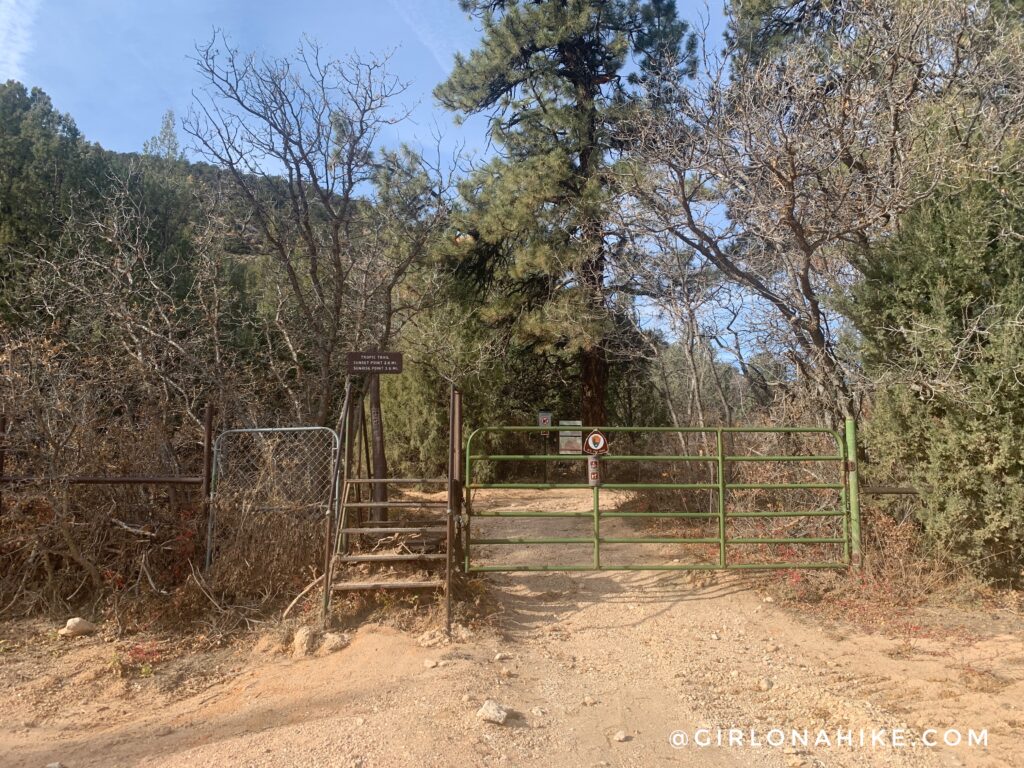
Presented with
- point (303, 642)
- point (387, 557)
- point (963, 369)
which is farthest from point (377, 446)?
point (963, 369)

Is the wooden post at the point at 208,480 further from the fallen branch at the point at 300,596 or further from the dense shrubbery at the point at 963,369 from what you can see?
the dense shrubbery at the point at 963,369

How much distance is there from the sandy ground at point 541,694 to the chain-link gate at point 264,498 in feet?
3.26

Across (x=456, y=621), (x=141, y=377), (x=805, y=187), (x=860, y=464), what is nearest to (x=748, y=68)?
(x=805, y=187)

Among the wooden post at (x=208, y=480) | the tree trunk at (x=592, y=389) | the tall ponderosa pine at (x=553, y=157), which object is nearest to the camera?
the wooden post at (x=208, y=480)

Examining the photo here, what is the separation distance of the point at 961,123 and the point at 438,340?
30.0 feet

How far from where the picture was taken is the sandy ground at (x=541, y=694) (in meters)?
3.95

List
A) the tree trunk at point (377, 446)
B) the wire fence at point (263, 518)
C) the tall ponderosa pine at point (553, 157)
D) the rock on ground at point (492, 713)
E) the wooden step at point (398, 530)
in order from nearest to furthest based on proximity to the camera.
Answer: the rock on ground at point (492, 713) → the wooden step at point (398, 530) → the wire fence at point (263, 518) → the tree trunk at point (377, 446) → the tall ponderosa pine at point (553, 157)

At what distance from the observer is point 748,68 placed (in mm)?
9414

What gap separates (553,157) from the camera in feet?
39.5

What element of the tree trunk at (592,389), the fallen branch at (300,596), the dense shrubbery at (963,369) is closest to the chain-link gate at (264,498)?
the fallen branch at (300,596)

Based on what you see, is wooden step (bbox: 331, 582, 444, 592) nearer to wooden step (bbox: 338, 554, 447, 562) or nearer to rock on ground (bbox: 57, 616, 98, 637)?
wooden step (bbox: 338, 554, 447, 562)

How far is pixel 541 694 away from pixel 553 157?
9.52 m

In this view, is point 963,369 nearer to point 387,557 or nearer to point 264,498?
point 387,557

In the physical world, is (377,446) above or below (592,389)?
below
